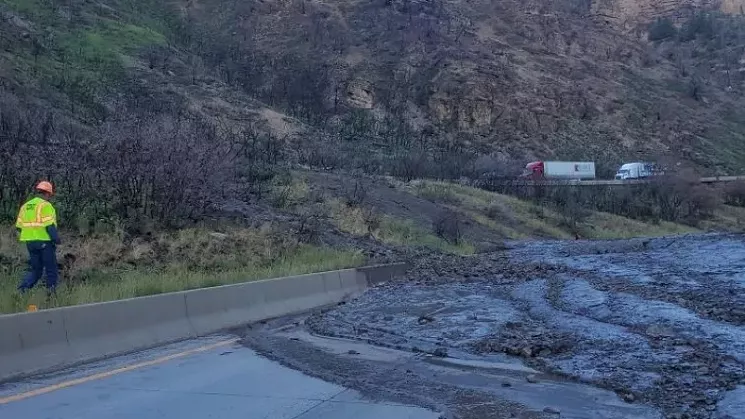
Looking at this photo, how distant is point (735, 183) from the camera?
220 feet

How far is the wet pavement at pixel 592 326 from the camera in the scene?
7.46m

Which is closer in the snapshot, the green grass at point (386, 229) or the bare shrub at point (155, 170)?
the bare shrub at point (155, 170)

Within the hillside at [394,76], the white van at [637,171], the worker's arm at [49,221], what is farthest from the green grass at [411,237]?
the white van at [637,171]

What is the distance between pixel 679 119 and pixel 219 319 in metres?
80.9

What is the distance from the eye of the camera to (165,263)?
52.1ft

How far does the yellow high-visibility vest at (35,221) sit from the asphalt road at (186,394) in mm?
3332

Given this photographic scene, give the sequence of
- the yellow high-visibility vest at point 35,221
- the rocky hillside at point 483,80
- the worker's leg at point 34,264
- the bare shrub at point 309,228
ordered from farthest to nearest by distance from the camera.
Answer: the rocky hillside at point 483,80 → the bare shrub at point 309,228 → the yellow high-visibility vest at point 35,221 → the worker's leg at point 34,264

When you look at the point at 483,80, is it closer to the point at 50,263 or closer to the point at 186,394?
the point at 50,263

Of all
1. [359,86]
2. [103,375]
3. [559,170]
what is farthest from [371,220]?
[359,86]

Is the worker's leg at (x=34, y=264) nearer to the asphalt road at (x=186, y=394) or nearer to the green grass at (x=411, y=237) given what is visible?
the asphalt road at (x=186, y=394)

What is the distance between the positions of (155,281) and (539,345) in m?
6.05

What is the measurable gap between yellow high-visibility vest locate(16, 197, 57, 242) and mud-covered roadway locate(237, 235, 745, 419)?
3508mm

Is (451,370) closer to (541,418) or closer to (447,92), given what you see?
(541,418)

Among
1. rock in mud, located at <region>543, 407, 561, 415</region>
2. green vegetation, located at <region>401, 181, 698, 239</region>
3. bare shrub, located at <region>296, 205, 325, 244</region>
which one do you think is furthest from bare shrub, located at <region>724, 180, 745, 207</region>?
rock in mud, located at <region>543, 407, 561, 415</region>
